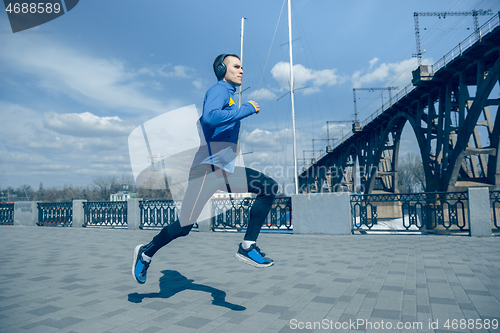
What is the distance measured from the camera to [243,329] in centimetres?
263

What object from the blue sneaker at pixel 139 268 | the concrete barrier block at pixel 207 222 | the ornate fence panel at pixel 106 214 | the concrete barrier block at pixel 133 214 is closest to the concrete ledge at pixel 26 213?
the ornate fence panel at pixel 106 214

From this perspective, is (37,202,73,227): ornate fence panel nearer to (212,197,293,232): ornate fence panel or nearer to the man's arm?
(212,197,293,232): ornate fence panel

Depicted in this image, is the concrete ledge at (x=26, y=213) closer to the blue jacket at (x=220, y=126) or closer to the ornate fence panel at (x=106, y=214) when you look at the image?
the ornate fence panel at (x=106, y=214)

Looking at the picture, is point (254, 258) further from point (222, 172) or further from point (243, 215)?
point (243, 215)

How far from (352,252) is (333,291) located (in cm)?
341

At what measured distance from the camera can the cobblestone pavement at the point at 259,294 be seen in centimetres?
274

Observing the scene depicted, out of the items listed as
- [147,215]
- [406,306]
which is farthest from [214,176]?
[147,215]

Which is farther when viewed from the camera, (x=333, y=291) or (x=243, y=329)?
(x=333, y=291)

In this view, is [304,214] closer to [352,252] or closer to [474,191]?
[352,252]

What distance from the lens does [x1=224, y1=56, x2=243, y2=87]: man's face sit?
3.01 metres

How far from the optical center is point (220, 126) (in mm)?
2750

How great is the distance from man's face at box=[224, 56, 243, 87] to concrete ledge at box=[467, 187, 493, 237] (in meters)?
9.13

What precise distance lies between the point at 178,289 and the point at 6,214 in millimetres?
20355

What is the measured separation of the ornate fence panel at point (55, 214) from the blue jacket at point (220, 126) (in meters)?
16.1
